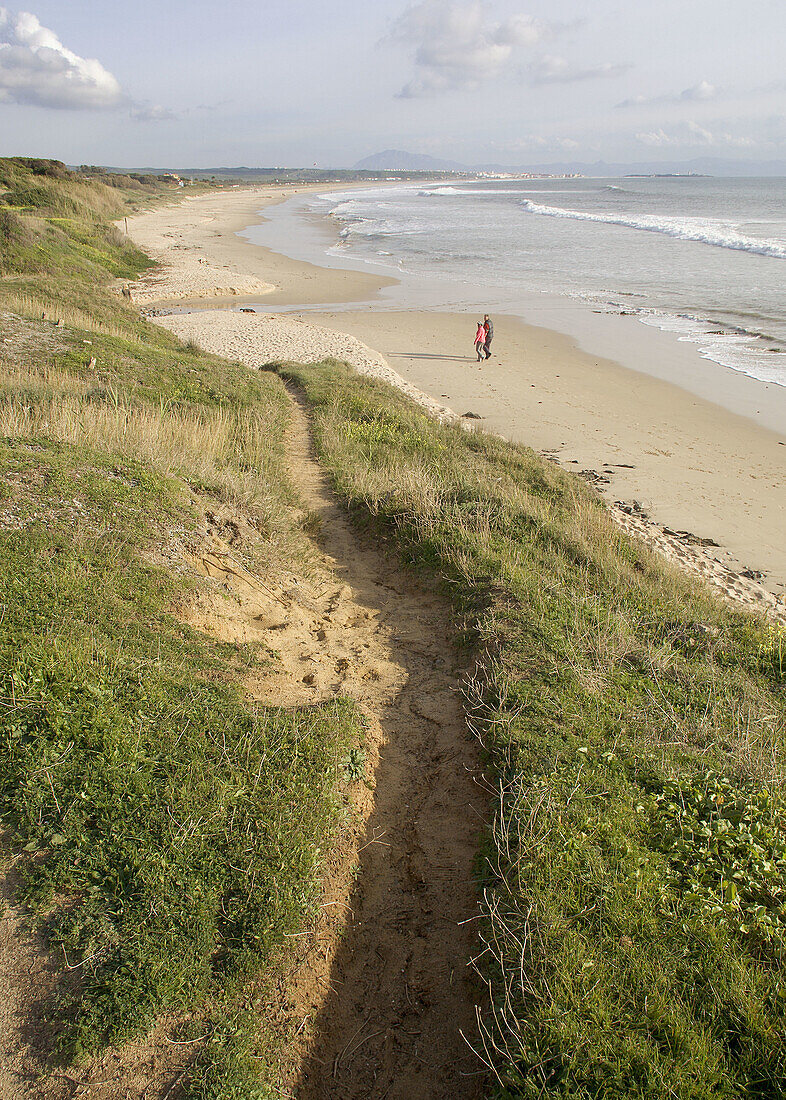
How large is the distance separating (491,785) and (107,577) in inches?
134

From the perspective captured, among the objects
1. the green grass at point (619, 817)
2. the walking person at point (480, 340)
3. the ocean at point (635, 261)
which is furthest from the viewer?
the ocean at point (635, 261)

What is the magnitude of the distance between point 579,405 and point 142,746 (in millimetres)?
14430

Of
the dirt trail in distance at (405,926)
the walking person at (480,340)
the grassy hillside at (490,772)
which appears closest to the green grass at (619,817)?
the grassy hillside at (490,772)

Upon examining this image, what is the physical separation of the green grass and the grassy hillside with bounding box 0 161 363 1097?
119 centimetres

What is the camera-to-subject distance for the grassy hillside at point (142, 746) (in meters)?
3.28

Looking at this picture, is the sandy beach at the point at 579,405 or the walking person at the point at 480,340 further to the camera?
the walking person at the point at 480,340

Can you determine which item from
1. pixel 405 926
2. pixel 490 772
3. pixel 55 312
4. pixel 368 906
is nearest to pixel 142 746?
pixel 368 906

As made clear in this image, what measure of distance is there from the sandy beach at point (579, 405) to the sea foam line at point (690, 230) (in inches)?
951

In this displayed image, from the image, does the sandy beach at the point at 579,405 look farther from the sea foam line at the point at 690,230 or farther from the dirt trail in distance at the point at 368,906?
the sea foam line at the point at 690,230

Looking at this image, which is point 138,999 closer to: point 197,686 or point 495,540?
point 197,686

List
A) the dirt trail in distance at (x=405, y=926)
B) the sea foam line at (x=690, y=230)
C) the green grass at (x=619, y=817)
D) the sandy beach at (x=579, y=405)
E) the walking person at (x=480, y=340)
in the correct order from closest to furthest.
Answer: the green grass at (x=619, y=817), the dirt trail in distance at (x=405, y=926), the sandy beach at (x=579, y=405), the walking person at (x=480, y=340), the sea foam line at (x=690, y=230)

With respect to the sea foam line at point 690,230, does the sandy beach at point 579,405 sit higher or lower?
lower

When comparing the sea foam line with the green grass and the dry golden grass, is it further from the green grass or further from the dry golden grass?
the green grass

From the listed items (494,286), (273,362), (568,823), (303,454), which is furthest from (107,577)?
(494,286)
